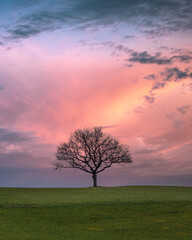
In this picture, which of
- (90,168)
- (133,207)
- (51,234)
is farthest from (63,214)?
(90,168)

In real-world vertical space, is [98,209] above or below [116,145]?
below

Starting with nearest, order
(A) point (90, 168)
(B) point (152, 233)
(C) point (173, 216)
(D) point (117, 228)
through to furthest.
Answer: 1. (B) point (152, 233)
2. (D) point (117, 228)
3. (C) point (173, 216)
4. (A) point (90, 168)

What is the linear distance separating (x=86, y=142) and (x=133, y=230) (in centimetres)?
5135

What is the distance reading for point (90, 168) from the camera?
74500mm

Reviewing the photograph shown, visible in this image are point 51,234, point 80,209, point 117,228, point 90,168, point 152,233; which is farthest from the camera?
point 90,168

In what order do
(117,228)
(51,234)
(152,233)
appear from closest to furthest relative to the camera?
(51,234), (152,233), (117,228)

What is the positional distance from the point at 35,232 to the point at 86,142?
173 ft

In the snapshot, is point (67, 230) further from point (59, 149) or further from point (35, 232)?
point (59, 149)

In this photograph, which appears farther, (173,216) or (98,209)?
(98,209)

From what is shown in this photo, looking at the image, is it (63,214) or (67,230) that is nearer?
(67,230)

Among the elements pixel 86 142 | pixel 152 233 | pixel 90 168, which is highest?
pixel 86 142

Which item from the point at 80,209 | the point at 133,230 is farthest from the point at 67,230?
the point at 80,209

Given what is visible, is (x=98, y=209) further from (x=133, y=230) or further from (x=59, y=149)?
(x=59, y=149)

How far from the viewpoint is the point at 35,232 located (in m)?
22.3
